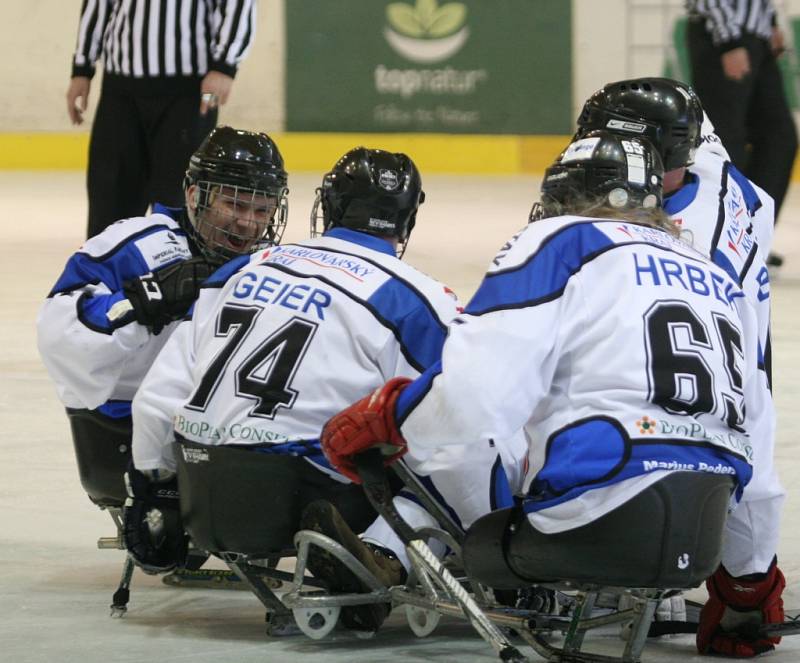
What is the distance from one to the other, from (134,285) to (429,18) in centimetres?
915

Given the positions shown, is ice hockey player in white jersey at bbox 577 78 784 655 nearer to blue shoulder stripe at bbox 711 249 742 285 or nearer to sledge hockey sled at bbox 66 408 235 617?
blue shoulder stripe at bbox 711 249 742 285

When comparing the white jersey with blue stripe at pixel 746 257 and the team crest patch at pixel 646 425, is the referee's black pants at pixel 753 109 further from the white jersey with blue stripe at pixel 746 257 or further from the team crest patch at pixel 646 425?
the team crest patch at pixel 646 425

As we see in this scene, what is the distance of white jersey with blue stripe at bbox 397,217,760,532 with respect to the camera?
7.82ft

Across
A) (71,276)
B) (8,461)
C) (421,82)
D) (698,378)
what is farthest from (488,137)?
(698,378)

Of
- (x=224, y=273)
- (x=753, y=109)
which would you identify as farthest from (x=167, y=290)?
(x=753, y=109)

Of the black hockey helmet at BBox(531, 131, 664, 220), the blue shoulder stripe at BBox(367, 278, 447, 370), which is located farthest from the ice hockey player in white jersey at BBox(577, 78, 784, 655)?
the blue shoulder stripe at BBox(367, 278, 447, 370)

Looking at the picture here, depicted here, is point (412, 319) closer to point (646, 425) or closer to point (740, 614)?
point (646, 425)

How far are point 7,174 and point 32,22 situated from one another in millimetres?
1159

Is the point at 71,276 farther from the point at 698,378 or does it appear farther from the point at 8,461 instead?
the point at 698,378

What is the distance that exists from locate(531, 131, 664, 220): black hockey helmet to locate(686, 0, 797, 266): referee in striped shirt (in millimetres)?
4497

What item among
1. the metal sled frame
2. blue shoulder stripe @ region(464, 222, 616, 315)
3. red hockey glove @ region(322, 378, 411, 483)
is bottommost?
the metal sled frame

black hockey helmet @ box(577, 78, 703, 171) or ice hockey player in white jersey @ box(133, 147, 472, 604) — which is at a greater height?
black hockey helmet @ box(577, 78, 703, 171)

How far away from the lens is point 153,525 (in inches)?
118

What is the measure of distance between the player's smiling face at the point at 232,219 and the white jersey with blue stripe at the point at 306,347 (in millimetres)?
476
